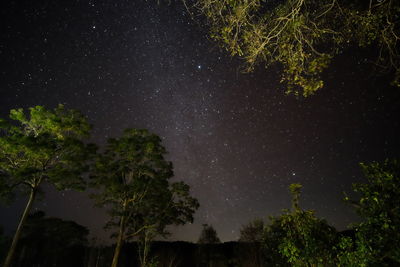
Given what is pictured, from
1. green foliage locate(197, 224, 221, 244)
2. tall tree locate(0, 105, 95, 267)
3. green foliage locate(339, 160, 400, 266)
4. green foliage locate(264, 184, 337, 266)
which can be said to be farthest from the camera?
green foliage locate(197, 224, 221, 244)

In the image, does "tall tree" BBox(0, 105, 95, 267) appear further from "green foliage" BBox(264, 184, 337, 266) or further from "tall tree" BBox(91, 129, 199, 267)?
"green foliage" BBox(264, 184, 337, 266)

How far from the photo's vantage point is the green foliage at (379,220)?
20.9 ft

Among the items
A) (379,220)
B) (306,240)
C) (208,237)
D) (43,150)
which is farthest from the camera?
(208,237)

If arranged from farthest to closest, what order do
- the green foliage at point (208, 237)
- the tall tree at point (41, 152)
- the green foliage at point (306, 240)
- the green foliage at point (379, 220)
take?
1. the green foliage at point (208, 237)
2. the tall tree at point (41, 152)
3. the green foliage at point (306, 240)
4. the green foliage at point (379, 220)

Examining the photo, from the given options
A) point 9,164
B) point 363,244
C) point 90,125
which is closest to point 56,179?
point 9,164

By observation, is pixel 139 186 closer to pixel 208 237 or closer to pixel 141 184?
pixel 141 184

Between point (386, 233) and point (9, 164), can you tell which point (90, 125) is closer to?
point (9, 164)

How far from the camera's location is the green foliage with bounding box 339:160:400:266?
6.36 meters

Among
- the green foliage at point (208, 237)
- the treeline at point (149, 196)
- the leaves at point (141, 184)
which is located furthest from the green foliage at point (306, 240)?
the green foliage at point (208, 237)

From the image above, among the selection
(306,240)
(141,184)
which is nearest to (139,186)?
(141,184)

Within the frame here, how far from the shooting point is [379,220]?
6527 mm

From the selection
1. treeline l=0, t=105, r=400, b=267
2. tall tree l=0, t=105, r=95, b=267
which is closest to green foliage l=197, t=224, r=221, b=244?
treeline l=0, t=105, r=400, b=267

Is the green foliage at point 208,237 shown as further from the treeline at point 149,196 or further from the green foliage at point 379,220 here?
the green foliage at point 379,220

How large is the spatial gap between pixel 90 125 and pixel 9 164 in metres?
4.80
